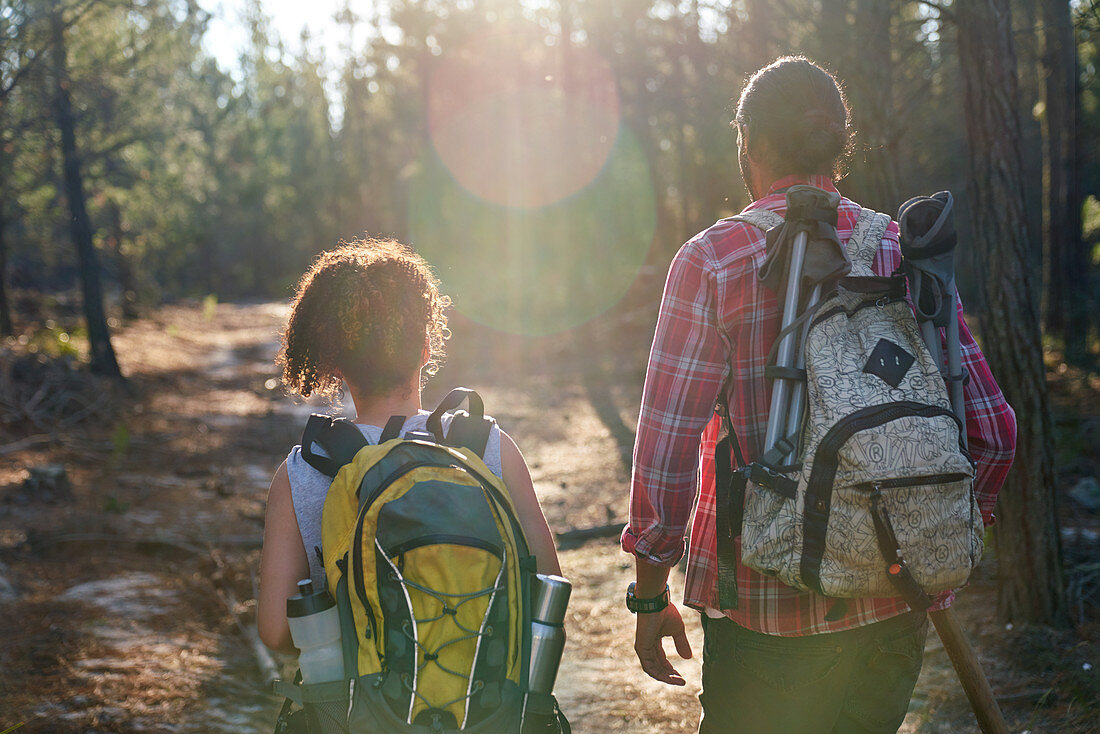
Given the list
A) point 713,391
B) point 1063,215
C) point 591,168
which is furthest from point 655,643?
point 591,168

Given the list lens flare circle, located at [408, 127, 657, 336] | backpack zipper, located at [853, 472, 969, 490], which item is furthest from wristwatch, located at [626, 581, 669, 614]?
lens flare circle, located at [408, 127, 657, 336]

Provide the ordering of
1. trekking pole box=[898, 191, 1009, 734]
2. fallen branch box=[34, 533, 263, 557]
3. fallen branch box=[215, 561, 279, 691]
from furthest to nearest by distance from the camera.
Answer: fallen branch box=[34, 533, 263, 557] < fallen branch box=[215, 561, 279, 691] < trekking pole box=[898, 191, 1009, 734]

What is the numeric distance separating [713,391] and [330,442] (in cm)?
87

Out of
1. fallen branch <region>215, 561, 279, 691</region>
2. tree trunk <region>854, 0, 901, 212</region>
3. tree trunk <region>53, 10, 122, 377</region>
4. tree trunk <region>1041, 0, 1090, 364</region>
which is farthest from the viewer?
tree trunk <region>53, 10, 122, 377</region>

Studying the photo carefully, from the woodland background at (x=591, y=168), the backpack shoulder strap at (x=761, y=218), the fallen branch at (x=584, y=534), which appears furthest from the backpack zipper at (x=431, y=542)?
the fallen branch at (x=584, y=534)

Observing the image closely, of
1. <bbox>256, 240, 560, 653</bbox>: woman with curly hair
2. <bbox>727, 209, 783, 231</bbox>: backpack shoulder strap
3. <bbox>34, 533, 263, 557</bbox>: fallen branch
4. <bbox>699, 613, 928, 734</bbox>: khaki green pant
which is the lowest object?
<bbox>34, 533, 263, 557</bbox>: fallen branch

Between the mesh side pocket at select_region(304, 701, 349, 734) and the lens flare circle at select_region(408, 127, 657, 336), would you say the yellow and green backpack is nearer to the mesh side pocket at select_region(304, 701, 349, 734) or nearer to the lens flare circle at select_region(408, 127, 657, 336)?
the mesh side pocket at select_region(304, 701, 349, 734)

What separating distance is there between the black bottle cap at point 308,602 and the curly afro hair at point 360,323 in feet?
1.62

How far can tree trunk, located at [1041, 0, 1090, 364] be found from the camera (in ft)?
40.2

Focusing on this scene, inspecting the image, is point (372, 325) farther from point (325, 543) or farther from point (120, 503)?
point (120, 503)

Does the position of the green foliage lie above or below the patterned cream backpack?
above

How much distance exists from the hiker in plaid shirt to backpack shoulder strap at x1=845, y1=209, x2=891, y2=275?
0.09ft

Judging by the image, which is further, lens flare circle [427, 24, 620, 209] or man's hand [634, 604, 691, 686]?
lens flare circle [427, 24, 620, 209]

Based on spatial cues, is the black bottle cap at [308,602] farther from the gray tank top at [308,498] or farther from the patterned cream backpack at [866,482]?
the patterned cream backpack at [866,482]
